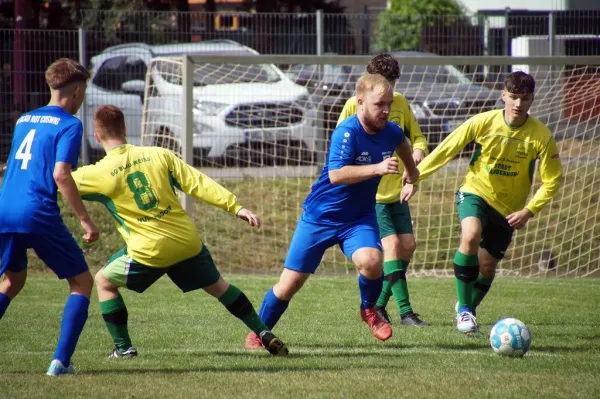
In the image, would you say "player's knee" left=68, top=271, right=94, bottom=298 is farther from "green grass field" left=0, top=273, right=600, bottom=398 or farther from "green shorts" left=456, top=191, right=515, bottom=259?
"green shorts" left=456, top=191, right=515, bottom=259

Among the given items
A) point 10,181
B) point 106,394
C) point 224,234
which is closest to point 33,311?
point 10,181

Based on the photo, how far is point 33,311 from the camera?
880cm

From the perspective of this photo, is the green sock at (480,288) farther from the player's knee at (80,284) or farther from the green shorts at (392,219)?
the player's knee at (80,284)

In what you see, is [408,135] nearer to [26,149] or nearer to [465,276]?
[465,276]

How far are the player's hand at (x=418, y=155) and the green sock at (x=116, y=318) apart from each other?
107 inches

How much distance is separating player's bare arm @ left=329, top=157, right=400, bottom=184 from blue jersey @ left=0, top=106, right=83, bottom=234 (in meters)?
1.63

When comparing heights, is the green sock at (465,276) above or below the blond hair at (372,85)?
below

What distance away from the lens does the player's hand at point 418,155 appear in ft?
25.5

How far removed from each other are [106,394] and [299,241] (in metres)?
1.90

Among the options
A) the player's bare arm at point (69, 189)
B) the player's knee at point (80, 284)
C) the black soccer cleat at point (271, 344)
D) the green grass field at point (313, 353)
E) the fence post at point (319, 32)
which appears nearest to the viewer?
the green grass field at point (313, 353)

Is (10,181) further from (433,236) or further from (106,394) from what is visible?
(433,236)

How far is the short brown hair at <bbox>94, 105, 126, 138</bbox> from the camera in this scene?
20.0 ft

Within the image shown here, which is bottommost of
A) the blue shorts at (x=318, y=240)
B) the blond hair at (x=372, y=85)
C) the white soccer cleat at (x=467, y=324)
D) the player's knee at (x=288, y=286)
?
the white soccer cleat at (x=467, y=324)

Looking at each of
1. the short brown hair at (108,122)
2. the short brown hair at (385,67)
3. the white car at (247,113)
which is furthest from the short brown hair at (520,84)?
the white car at (247,113)
